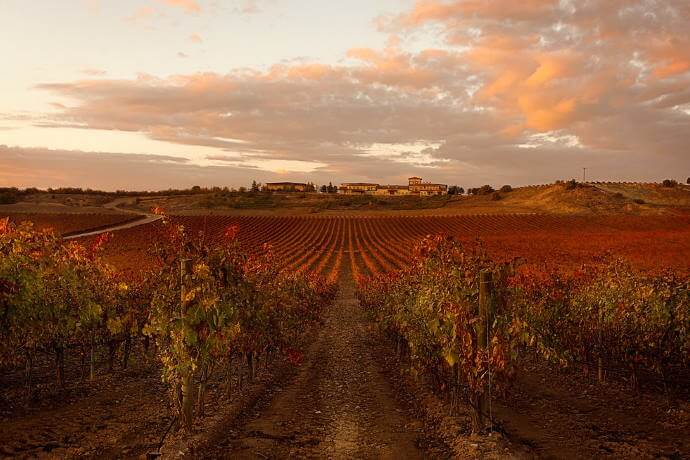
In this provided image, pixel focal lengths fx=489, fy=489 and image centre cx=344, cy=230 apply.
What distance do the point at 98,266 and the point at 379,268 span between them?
33757 millimetres

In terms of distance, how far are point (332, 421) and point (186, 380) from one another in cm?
305

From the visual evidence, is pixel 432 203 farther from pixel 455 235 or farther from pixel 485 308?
pixel 485 308

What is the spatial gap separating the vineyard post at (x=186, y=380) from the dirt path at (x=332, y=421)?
0.75m

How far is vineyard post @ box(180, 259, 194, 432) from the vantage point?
26.9 ft

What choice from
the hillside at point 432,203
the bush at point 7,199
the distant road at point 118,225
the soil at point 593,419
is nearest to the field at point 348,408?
the soil at point 593,419

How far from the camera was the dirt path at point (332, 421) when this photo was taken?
26.8 ft

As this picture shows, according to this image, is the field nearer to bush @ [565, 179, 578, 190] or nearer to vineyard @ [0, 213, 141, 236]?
vineyard @ [0, 213, 141, 236]

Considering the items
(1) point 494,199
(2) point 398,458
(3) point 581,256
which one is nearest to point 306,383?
(2) point 398,458

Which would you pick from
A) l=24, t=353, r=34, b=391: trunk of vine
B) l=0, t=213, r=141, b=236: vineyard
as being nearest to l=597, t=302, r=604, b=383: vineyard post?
l=24, t=353, r=34, b=391: trunk of vine

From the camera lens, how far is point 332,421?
9.63m

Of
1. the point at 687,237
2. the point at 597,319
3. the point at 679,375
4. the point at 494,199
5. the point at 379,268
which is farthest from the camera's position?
the point at 494,199

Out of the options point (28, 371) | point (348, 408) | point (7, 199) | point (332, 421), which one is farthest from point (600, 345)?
point (7, 199)

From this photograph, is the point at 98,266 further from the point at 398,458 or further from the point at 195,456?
the point at 398,458

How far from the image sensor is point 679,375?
11953 mm
